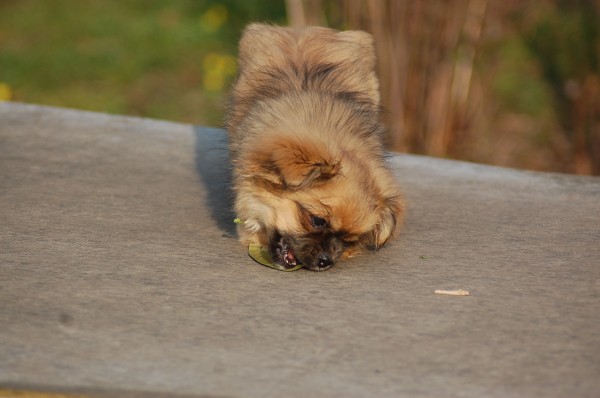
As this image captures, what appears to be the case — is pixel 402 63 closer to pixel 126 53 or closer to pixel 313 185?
pixel 126 53

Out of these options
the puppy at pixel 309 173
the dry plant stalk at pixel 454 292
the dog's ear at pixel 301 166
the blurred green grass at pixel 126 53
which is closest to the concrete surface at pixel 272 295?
the dry plant stalk at pixel 454 292

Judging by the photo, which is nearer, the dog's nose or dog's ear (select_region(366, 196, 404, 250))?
the dog's nose

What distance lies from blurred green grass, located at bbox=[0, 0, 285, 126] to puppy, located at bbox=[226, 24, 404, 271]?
3540 mm

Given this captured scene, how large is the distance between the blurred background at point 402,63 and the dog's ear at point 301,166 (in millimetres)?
3082

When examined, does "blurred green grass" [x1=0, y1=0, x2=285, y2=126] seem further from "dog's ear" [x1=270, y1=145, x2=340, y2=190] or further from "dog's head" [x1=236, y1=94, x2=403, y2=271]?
"dog's ear" [x1=270, y1=145, x2=340, y2=190]

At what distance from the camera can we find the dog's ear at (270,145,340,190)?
4414mm

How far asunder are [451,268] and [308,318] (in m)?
0.98

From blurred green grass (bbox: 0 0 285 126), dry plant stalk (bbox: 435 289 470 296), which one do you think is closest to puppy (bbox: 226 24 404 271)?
dry plant stalk (bbox: 435 289 470 296)

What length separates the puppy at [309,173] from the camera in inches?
177

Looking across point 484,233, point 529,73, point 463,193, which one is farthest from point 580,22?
point 484,233

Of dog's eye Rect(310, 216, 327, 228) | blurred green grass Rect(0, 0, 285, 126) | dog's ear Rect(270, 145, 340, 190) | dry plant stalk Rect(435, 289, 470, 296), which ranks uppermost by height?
dog's ear Rect(270, 145, 340, 190)

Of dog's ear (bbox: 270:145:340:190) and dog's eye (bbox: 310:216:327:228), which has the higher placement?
dog's ear (bbox: 270:145:340:190)

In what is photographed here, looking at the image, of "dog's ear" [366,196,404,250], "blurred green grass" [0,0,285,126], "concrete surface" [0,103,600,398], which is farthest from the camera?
"blurred green grass" [0,0,285,126]

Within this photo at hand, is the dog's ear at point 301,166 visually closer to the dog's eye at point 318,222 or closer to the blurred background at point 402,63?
the dog's eye at point 318,222
